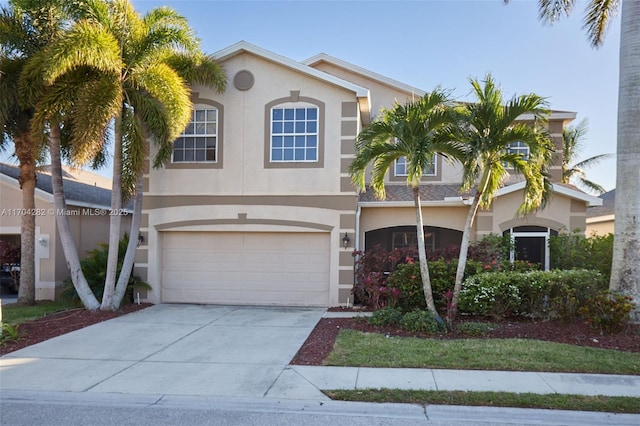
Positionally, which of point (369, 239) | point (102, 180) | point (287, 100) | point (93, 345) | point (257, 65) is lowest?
point (93, 345)

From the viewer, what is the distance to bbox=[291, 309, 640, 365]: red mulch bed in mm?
7742

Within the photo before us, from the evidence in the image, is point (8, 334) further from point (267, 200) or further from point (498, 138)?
point (498, 138)

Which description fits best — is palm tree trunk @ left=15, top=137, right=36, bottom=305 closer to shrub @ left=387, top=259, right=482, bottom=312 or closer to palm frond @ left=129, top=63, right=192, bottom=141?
palm frond @ left=129, top=63, right=192, bottom=141

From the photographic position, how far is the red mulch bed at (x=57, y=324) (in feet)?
27.9

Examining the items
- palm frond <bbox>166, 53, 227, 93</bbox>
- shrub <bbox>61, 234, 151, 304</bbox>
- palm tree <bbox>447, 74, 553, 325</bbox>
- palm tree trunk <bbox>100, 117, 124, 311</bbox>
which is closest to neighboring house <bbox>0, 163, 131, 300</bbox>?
shrub <bbox>61, 234, 151, 304</bbox>

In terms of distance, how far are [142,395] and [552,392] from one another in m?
5.40

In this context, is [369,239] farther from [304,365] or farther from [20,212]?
[20,212]

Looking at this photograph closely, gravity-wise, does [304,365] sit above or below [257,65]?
below

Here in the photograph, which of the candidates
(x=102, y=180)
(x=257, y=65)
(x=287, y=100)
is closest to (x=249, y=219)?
(x=287, y=100)

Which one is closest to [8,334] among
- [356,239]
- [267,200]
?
[267,200]

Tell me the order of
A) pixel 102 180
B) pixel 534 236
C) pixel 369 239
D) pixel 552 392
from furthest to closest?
pixel 102 180 < pixel 369 239 < pixel 534 236 < pixel 552 392

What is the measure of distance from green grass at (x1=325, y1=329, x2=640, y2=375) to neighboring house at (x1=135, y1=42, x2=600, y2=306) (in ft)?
14.2

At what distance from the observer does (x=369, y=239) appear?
51.7 ft

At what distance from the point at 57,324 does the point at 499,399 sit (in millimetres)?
9414
